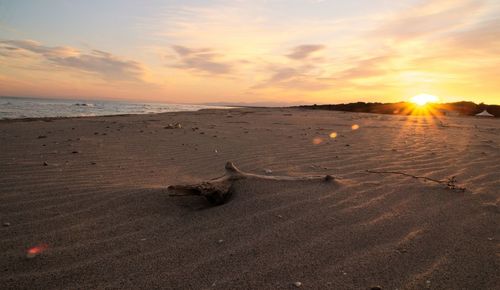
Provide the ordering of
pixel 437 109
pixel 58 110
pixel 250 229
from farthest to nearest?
pixel 437 109 → pixel 58 110 → pixel 250 229

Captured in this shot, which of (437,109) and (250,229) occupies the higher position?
(437,109)

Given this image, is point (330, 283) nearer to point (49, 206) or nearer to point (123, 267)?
point (123, 267)

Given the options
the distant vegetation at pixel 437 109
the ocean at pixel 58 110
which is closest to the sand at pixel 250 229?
the ocean at pixel 58 110

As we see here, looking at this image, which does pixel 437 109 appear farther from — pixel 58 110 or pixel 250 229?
pixel 250 229

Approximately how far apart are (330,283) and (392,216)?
1105 millimetres

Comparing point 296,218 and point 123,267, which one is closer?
point 123,267

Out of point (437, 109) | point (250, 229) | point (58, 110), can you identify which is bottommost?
point (250, 229)

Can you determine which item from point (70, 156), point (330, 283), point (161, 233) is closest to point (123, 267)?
point (161, 233)

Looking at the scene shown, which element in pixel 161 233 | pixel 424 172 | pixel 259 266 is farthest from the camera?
pixel 424 172

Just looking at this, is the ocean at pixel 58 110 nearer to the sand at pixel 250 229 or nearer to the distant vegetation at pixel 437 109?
the sand at pixel 250 229

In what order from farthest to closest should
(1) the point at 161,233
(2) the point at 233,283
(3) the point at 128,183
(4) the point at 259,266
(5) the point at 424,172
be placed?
(5) the point at 424,172, (3) the point at 128,183, (1) the point at 161,233, (4) the point at 259,266, (2) the point at 233,283

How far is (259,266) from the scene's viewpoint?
6.15 feet

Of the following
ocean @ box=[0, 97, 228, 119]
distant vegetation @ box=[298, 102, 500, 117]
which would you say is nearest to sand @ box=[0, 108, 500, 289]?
ocean @ box=[0, 97, 228, 119]

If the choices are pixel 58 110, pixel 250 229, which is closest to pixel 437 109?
pixel 58 110
